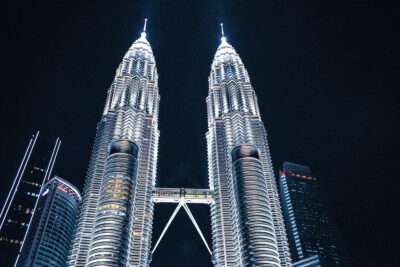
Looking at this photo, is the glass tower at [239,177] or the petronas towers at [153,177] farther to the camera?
the glass tower at [239,177]

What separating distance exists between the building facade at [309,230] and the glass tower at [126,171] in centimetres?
6749

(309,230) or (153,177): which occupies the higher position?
(153,177)

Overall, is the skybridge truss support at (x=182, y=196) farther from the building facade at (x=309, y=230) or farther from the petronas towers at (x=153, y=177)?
the building facade at (x=309, y=230)

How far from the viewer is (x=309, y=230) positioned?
595 ft

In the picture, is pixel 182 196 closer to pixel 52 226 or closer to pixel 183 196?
pixel 183 196

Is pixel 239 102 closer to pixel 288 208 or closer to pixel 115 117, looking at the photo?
pixel 115 117

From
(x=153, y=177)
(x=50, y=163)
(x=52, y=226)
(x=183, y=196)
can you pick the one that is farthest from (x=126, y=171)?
(x=52, y=226)

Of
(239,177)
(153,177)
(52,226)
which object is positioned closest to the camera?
(239,177)

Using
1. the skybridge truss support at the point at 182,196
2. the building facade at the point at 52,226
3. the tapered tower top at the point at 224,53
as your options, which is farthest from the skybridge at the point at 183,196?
the tapered tower top at the point at 224,53

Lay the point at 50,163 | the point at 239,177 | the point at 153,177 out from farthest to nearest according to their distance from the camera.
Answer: the point at 50,163
the point at 153,177
the point at 239,177

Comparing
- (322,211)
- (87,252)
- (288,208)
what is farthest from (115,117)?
(322,211)

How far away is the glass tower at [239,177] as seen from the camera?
12344cm

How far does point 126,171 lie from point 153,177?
775 inches

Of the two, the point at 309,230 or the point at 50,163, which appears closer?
the point at 50,163
